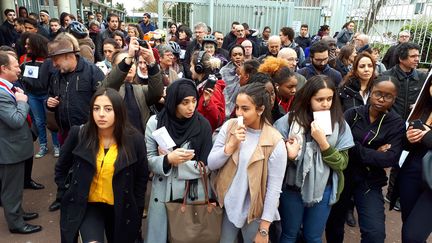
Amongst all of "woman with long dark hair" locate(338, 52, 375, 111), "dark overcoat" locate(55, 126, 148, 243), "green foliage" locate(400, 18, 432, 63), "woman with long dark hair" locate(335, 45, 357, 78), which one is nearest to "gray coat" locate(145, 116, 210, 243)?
"dark overcoat" locate(55, 126, 148, 243)

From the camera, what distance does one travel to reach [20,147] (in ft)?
10.2

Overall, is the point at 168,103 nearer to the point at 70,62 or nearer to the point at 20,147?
the point at 70,62

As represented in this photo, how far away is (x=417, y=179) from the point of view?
8.33ft

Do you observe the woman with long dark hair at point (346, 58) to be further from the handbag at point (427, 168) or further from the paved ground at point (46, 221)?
the handbag at point (427, 168)

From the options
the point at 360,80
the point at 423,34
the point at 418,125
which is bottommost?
the point at 418,125

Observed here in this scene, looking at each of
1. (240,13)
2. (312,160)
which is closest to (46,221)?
(312,160)

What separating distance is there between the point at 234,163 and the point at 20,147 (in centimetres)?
218

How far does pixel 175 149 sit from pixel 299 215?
1.12 meters

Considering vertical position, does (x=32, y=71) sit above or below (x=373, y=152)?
above

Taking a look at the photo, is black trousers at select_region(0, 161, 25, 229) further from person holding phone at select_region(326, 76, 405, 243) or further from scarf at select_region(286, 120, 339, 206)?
person holding phone at select_region(326, 76, 405, 243)

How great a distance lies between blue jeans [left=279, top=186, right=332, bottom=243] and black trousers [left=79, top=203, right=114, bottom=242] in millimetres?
1357

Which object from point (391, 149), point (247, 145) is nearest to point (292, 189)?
point (247, 145)

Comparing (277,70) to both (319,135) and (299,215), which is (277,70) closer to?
(319,135)

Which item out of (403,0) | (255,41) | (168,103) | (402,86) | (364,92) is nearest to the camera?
(168,103)
